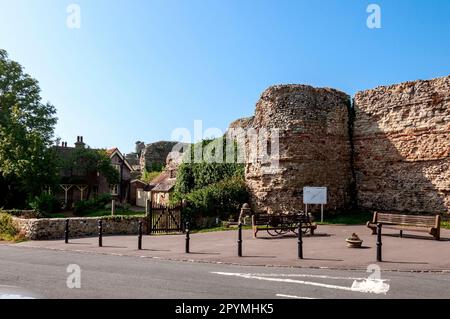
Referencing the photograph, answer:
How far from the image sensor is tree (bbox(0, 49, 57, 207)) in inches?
1308

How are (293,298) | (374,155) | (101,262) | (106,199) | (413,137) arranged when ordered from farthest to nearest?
1. (106,199)
2. (374,155)
3. (413,137)
4. (101,262)
5. (293,298)

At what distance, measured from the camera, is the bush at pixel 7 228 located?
19.6 m

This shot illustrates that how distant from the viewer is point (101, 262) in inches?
475

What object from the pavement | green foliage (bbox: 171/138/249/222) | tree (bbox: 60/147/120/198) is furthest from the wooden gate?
tree (bbox: 60/147/120/198)

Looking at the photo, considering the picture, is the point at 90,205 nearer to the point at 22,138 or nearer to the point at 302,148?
the point at 22,138

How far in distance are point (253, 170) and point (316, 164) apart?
4.05 metres

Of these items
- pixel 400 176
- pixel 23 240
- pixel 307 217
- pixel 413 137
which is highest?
pixel 413 137

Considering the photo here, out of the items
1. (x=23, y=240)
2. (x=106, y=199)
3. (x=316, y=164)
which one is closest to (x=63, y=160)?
(x=106, y=199)

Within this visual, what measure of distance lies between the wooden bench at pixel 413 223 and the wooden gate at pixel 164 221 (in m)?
10.0

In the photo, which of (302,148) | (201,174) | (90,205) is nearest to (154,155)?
(90,205)

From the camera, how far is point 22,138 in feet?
111

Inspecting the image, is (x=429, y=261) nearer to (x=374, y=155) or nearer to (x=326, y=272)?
(x=326, y=272)

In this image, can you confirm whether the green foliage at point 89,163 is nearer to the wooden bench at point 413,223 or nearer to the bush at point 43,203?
the bush at point 43,203

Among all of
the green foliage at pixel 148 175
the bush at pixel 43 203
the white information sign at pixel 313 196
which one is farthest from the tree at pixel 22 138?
the white information sign at pixel 313 196
